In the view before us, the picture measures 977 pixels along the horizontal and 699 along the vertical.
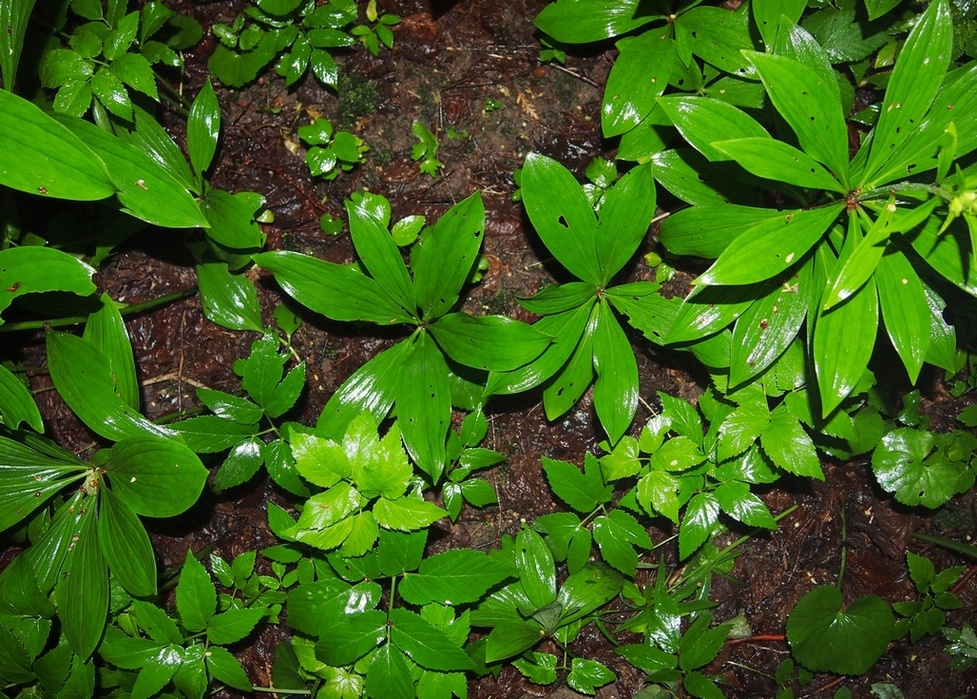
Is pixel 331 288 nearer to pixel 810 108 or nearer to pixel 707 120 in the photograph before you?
pixel 707 120

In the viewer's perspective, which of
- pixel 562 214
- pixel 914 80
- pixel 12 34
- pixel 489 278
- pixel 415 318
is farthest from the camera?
pixel 489 278

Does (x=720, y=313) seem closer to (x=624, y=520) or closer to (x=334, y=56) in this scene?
(x=624, y=520)

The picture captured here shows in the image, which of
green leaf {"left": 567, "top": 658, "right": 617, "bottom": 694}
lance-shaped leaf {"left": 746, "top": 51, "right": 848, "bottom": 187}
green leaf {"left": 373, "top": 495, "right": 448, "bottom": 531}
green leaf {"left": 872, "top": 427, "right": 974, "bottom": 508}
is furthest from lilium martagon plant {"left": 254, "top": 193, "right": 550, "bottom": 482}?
green leaf {"left": 872, "top": 427, "right": 974, "bottom": 508}

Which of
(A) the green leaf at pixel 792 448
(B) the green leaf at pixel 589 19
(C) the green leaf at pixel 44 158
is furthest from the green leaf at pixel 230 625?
(B) the green leaf at pixel 589 19

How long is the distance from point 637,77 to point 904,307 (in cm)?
139

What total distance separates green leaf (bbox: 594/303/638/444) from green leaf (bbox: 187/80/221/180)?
185 cm

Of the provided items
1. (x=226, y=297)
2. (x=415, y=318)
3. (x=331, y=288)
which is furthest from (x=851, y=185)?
(x=226, y=297)

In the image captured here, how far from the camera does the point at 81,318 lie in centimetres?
280

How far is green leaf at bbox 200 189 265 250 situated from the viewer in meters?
2.85

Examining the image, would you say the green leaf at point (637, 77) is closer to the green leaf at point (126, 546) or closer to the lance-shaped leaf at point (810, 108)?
the lance-shaped leaf at point (810, 108)

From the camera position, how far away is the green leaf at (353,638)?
2.62 metres

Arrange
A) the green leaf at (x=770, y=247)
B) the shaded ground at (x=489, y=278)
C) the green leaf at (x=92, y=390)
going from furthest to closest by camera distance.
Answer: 1. the shaded ground at (x=489, y=278)
2. the green leaf at (x=92, y=390)
3. the green leaf at (x=770, y=247)

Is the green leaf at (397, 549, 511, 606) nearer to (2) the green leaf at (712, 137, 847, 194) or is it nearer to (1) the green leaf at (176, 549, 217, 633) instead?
(1) the green leaf at (176, 549, 217, 633)

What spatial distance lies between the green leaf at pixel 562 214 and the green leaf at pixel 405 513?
1105 millimetres
